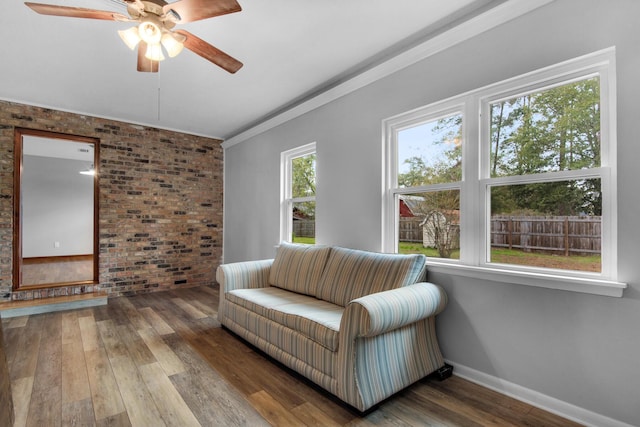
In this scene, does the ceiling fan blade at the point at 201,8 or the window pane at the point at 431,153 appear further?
the window pane at the point at 431,153

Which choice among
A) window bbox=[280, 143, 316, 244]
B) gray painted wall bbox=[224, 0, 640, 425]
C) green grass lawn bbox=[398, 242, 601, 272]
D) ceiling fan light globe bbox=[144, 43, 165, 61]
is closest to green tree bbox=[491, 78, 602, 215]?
gray painted wall bbox=[224, 0, 640, 425]

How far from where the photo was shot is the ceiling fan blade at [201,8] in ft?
5.61

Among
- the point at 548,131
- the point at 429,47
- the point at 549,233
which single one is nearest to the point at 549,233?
the point at 549,233

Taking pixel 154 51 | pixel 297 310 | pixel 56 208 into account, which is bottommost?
pixel 297 310

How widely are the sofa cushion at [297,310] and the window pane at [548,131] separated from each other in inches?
62.5

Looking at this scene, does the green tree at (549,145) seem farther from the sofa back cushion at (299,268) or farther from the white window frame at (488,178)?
the sofa back cushion at (299,268)

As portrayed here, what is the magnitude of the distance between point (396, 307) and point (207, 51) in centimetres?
207

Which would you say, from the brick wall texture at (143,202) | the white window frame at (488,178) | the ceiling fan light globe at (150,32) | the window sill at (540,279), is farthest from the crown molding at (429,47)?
the brick wall texture at (143,202)

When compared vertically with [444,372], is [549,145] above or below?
above

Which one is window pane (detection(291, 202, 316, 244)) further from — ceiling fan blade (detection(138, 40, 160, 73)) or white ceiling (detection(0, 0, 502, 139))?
ceiling fan blade (detection(138, 40, 160, 73))

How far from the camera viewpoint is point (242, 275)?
133 inches

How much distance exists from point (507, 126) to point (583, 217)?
769 millimetres

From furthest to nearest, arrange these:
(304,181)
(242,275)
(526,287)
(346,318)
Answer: (304,181) < (242,275) < (526,287) < (346,318)

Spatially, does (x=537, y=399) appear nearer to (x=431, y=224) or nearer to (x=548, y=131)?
(x=431, y=224)
